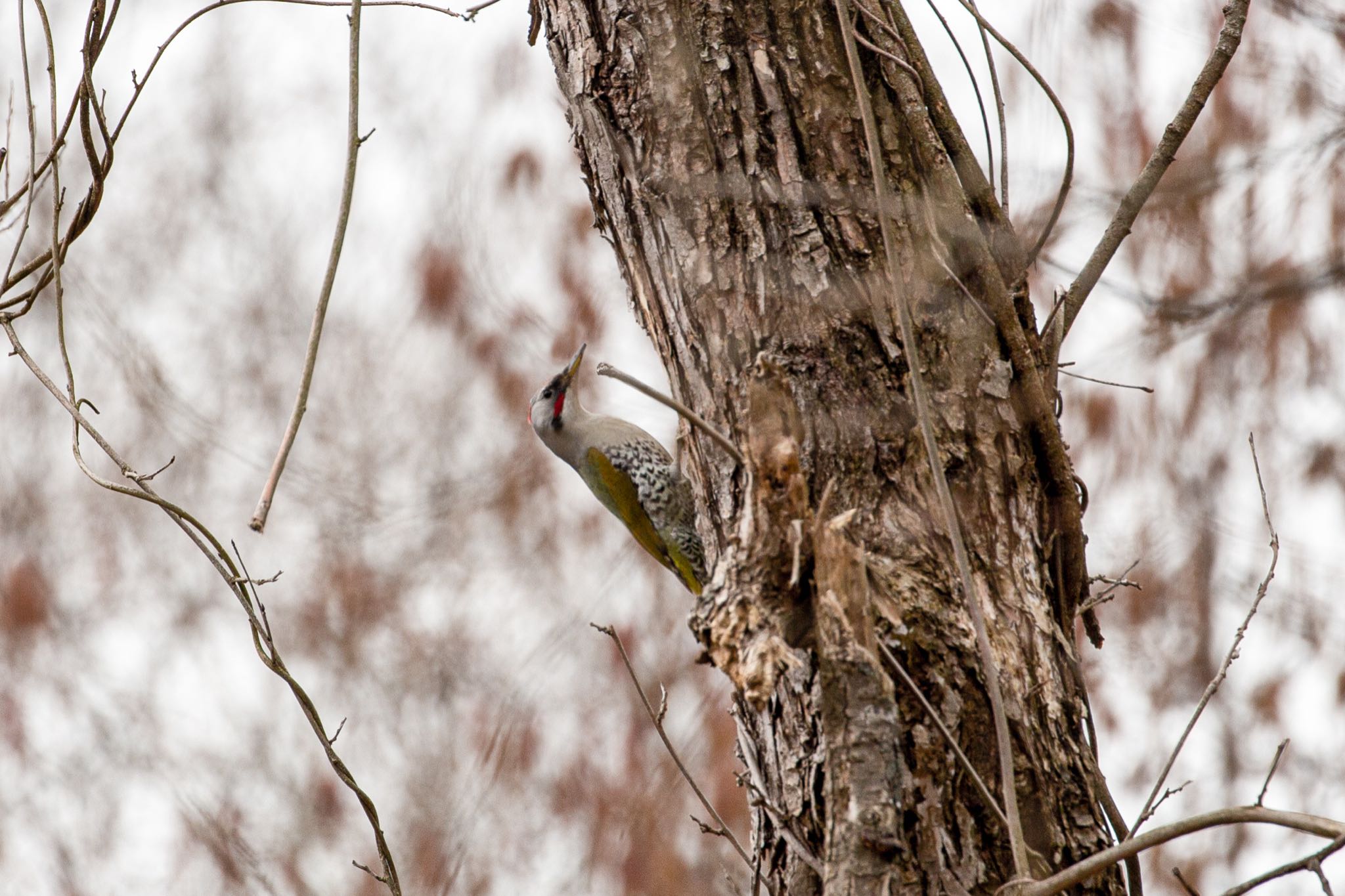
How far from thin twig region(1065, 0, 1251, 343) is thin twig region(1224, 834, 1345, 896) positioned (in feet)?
3.42

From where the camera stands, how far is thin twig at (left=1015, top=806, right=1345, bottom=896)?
1285 mm

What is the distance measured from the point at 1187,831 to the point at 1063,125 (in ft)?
4.45

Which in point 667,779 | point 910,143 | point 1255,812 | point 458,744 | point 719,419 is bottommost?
point 1255,812

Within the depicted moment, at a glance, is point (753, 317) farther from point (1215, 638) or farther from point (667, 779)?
point (1215, 638)

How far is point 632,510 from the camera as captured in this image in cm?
441

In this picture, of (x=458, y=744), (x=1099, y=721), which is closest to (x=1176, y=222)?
(x=1099, y=721)

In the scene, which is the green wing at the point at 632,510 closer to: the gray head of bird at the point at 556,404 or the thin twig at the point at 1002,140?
the gray head of bird at the point at 556,404

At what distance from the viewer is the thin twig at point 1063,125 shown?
2131 millimetres

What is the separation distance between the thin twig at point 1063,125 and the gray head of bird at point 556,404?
2.46 m

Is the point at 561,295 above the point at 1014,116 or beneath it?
above

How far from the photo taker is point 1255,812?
4.39ft

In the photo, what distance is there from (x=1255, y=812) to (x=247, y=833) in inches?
254

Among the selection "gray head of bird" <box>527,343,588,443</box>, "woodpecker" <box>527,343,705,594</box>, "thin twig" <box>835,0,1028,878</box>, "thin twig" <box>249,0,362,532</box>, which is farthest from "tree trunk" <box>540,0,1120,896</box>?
"gray head of bird" <box>527,343,588,443</box>

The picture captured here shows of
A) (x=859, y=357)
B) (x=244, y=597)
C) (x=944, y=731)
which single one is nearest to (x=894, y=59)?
(x=859, y=357)
